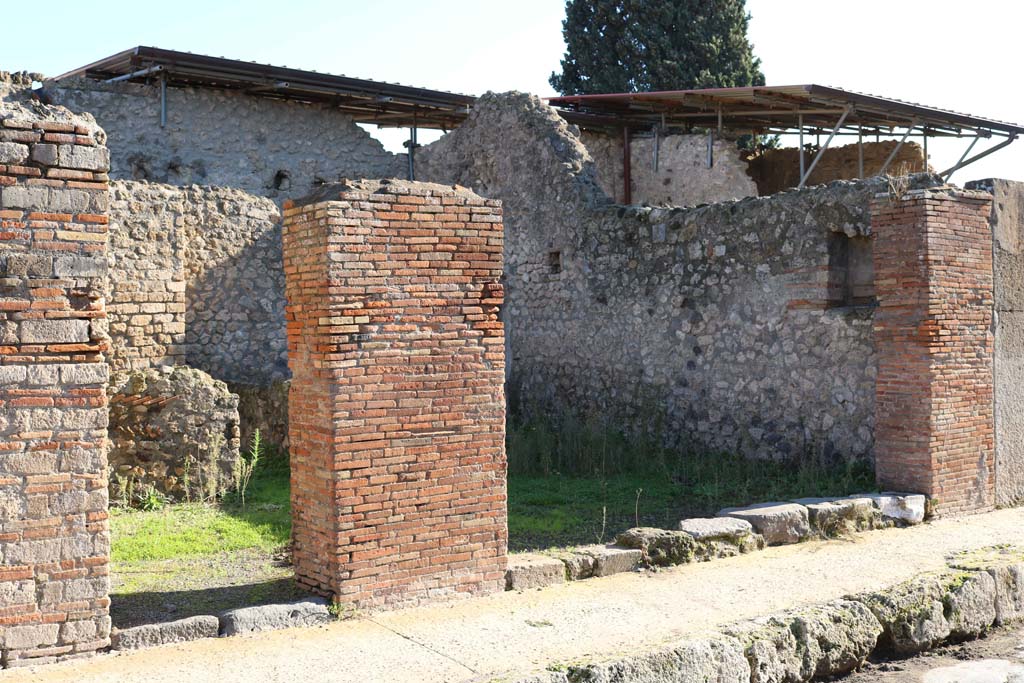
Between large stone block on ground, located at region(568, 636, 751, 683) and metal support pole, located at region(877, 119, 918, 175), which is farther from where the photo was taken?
metal support pole, located at region(877, 119, 918, 175)

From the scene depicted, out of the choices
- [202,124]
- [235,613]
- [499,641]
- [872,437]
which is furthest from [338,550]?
[202,124]

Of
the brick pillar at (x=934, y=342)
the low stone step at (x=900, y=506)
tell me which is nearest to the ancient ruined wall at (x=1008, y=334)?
the brick pillar at (x=934, y=342)

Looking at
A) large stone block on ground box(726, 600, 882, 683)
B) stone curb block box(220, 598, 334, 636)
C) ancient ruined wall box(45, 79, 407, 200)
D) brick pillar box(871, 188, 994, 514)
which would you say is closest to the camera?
stone curb block box(220, 598, 334, 636)

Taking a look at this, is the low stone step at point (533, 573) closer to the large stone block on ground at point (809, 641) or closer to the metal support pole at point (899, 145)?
the large stone block on ground at point (809, 641)

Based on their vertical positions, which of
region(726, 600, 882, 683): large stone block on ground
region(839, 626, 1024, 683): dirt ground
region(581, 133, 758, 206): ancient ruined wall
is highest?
region(581, 133, 758, 206): ancient ruined wall

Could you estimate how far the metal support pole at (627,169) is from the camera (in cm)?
1578

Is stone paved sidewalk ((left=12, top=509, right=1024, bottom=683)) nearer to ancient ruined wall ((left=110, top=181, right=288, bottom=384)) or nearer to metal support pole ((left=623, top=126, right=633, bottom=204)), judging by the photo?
ancient ruined wall ((left=110, top=181, right=288, bottom=384))

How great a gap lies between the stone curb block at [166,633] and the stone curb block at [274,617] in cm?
7

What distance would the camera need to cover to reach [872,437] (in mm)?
8180

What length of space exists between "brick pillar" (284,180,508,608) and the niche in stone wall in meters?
4.09

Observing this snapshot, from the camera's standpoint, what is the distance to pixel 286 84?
1287cm

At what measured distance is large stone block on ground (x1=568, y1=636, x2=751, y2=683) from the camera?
14.4ft

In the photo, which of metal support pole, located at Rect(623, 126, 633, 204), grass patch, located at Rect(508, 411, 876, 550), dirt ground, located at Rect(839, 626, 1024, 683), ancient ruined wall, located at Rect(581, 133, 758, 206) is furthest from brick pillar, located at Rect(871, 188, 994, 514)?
metal support pole, located at Rect(623, 126, 633, 204)

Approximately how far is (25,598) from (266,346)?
588 cm
